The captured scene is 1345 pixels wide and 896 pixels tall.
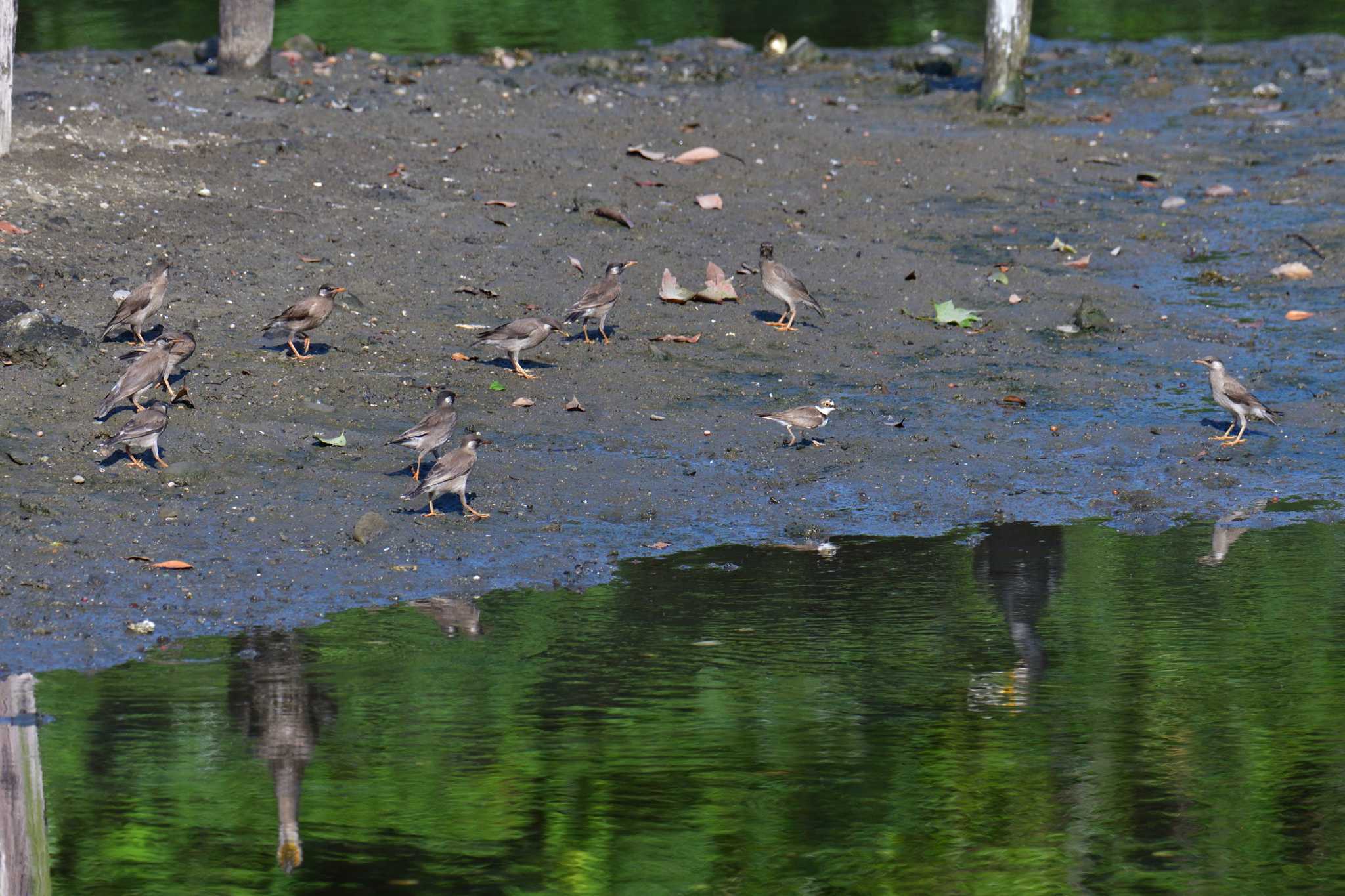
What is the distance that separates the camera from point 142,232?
12711 millimetres

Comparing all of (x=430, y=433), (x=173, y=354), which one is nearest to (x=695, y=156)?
(x=173, y=354)

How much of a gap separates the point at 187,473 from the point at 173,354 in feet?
3.94

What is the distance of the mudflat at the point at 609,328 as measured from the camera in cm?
864

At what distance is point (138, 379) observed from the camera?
9.66 meters

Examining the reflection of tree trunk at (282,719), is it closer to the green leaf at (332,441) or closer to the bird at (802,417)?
the green leaf at (332,441)

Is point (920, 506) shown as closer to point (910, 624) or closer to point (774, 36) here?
point (910, 624)

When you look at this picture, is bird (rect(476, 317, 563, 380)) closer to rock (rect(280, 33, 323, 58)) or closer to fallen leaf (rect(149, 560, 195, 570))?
fallen leaf (rect(149, 560, 195, 570))

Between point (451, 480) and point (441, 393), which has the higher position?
point (441, 393)

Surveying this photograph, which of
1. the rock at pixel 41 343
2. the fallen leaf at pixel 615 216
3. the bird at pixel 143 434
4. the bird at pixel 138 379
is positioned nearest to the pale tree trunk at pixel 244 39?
the fallen leaf at pixel 615 216

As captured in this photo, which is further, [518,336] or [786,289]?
[786,289]

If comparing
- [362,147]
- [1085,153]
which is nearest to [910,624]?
[362,147]

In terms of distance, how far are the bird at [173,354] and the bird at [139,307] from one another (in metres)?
0.16

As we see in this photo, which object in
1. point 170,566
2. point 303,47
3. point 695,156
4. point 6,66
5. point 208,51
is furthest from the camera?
point 303,47

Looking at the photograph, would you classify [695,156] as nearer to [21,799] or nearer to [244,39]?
[244,39]
